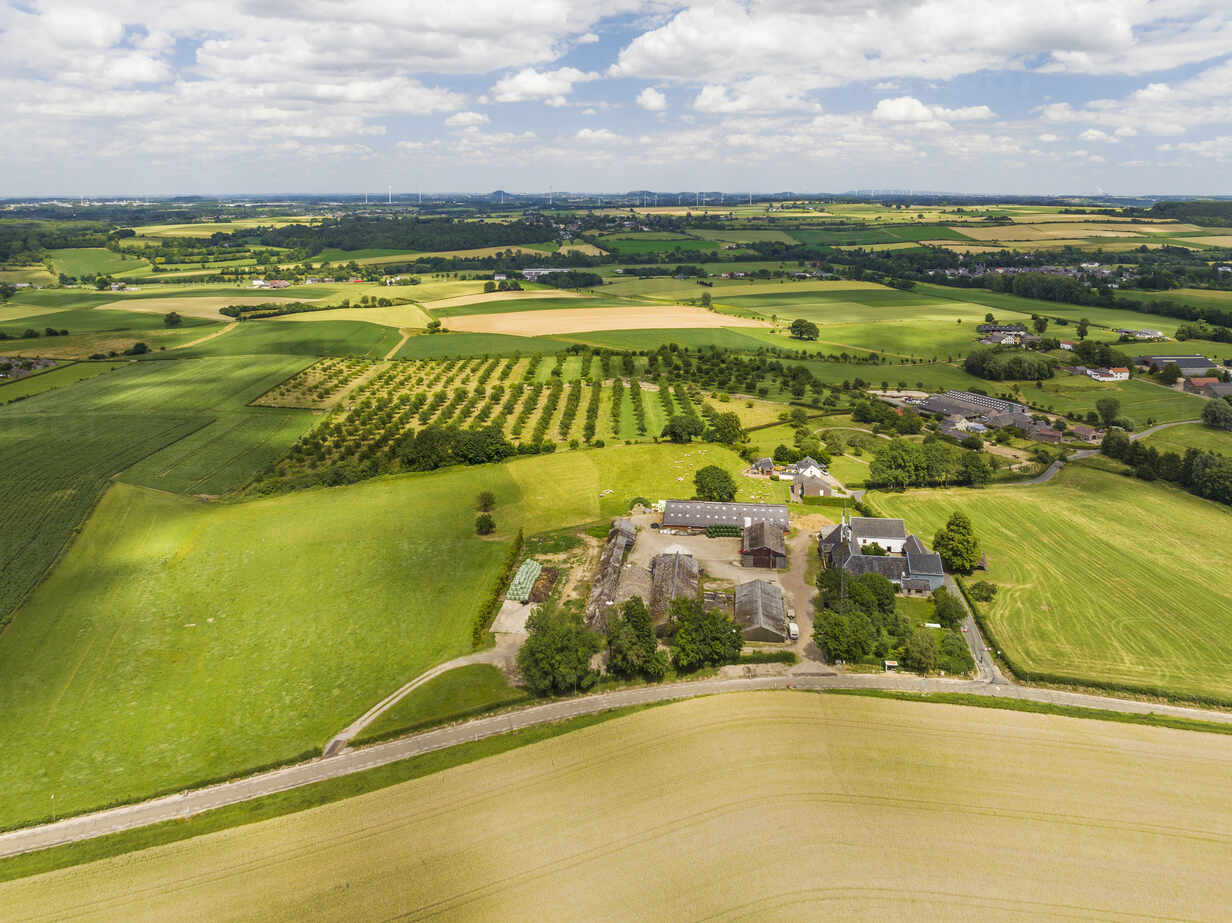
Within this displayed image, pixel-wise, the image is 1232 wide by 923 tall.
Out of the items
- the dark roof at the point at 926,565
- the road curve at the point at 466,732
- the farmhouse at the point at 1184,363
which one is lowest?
the road curve at the point at 466,732

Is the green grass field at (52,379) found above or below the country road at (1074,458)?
above

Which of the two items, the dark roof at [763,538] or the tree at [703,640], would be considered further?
the dark roof at [763,538]

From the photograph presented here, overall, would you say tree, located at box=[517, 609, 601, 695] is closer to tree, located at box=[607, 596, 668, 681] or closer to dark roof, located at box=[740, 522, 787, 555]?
tree, located at box=[607, 596, 668, 681]

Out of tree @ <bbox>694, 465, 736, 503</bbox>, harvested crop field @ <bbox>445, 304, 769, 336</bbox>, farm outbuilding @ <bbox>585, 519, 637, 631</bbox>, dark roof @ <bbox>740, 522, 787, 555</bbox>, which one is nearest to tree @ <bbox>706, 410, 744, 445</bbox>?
tree @ <bbox>694, 465, 736, 503</bbox>

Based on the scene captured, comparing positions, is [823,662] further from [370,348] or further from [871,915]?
[370,348]

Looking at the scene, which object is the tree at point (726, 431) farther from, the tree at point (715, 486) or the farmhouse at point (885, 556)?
the farmhouse at point (885, 556)

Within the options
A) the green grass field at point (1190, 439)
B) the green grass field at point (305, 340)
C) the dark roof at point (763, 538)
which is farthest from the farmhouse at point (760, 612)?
the green grass field at point (305, 340)

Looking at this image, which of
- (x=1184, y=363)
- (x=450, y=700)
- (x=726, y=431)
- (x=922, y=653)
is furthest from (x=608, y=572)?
(x=1184, y=363)
